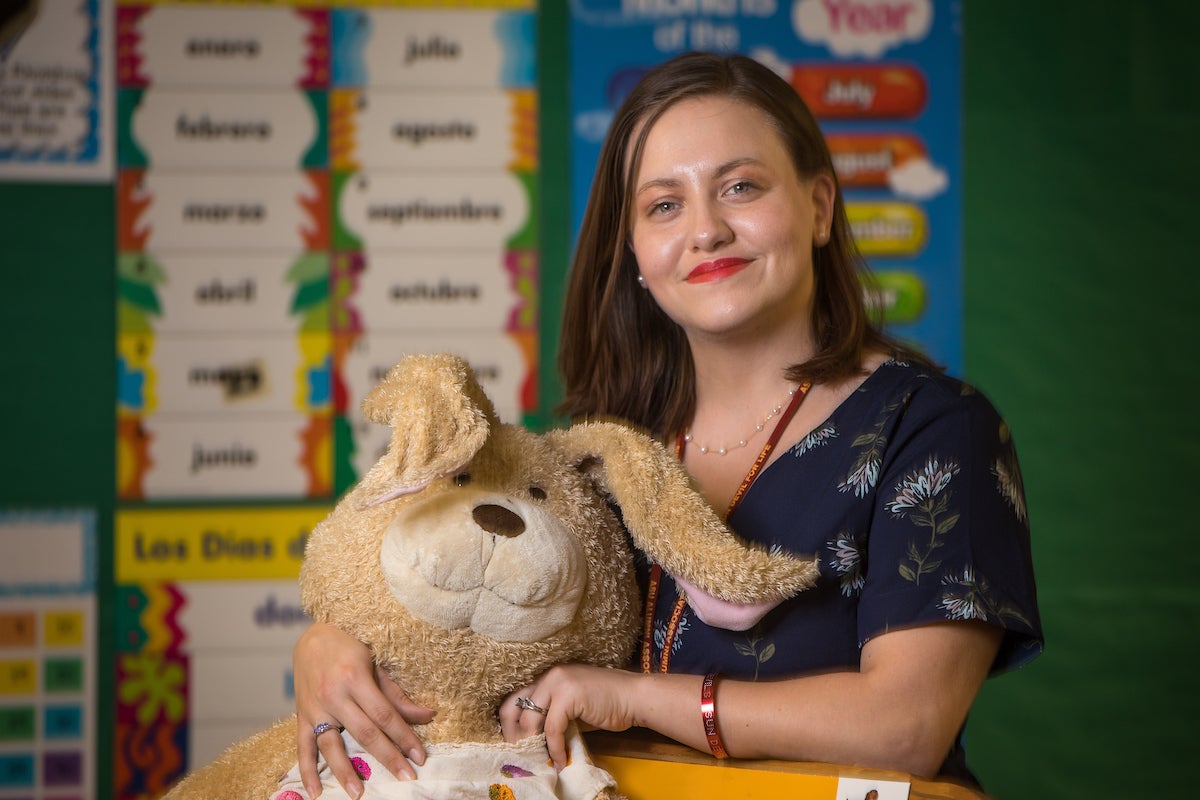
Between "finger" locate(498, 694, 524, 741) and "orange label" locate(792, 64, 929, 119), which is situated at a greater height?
"orange label" locate(792, 64, 929, 119)

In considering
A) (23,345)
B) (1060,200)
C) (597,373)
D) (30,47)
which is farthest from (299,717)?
(1060,200)

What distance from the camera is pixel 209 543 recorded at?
241cm

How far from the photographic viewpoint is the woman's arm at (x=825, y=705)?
106 cm

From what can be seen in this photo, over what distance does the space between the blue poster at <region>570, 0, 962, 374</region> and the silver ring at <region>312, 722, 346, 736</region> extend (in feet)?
5.12

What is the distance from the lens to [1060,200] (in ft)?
8.16

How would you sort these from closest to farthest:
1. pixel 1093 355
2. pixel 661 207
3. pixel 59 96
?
pixel 661 207, pixel 59 96, pixel 1093 355

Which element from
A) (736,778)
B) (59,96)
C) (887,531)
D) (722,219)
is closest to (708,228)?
(722,219)

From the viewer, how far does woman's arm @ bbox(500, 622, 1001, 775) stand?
106 centimetres

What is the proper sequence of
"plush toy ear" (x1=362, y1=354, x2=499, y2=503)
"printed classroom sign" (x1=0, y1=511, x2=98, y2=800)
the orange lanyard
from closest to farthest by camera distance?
"plush toy ear" (x1=362, y1=354, x2=499, y2=503), the orange lanyard, "printed classroom sign" (x1=0, y1=511, x2=98, y2=800)

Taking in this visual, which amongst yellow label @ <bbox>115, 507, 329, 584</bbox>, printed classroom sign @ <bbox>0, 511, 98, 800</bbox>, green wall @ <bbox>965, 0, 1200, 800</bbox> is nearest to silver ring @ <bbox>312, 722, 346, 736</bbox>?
yellow label @ <bbox>115, 507, 329, 584</bbox>

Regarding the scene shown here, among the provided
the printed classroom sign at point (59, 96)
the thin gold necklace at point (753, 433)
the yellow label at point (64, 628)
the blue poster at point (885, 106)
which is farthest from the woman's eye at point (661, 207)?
the yellow label at point (64, 628)

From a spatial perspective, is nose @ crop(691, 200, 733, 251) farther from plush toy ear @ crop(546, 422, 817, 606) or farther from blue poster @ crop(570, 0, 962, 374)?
blue poster @ crop(570, 0, 962, 374)

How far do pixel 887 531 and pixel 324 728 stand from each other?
0.59 m

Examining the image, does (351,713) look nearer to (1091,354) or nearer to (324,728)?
(324,728)
